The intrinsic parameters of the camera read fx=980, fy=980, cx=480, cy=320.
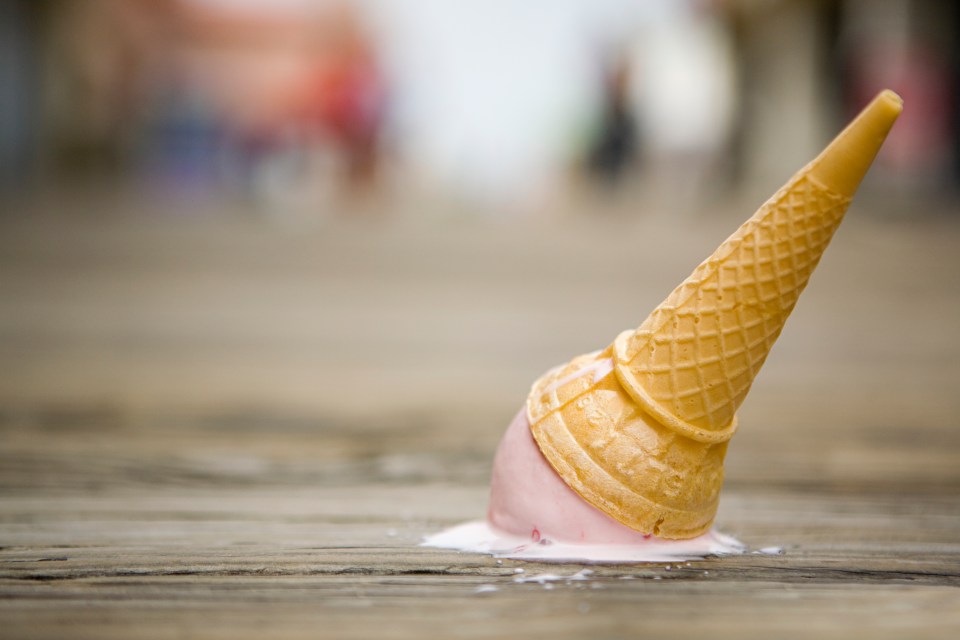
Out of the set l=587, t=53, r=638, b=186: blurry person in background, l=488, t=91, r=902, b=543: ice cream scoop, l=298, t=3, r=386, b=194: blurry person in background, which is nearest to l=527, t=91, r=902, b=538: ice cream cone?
l=488, t=91, r=902, b=543: ice cream scoop

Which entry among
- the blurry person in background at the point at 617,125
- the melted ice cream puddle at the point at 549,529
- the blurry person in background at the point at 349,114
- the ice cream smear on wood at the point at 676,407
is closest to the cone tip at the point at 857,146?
the ice cream smear on wood at the point at 676,407

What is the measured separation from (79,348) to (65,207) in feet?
19.9

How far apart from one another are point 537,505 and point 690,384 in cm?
15

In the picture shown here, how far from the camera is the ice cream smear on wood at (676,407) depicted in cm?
74

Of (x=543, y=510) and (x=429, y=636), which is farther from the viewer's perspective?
(x=543, y=510)

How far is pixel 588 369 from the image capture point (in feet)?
2.66

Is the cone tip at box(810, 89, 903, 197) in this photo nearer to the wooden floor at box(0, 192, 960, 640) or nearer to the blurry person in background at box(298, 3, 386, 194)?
the wooden floor at box(0, 192, 960, 640)

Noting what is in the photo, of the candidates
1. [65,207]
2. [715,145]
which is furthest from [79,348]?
[715,145]

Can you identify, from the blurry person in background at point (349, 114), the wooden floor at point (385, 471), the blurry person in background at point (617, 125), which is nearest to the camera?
the wooden floor at point (385, 471)

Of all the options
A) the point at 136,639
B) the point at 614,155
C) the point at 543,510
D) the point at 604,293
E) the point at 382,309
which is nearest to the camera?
the point at 136,639

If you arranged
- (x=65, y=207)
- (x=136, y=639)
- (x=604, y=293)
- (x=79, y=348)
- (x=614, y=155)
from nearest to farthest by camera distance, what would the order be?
1. (x=136, y=639)
2. (x=79, y=348)
3. (x=604, y=293)
4. (x=65, y=207)
5. (x=614, y=155)

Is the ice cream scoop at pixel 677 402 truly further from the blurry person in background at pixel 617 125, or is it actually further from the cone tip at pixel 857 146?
the blurry person in background at pixel 617 125

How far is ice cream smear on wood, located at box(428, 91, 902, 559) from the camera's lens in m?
0.74

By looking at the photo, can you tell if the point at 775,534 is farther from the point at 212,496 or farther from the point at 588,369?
the point at 212,496
